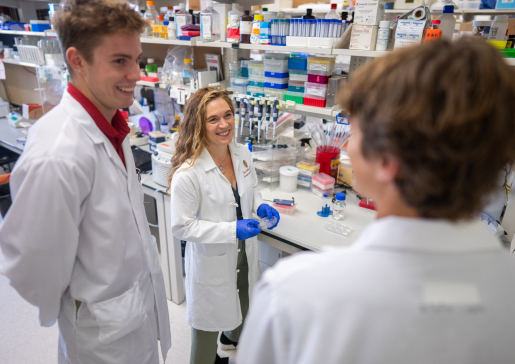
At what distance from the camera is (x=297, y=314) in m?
0.51

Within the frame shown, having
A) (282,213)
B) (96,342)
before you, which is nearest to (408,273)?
(96,342)

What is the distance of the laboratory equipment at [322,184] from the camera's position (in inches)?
80.6

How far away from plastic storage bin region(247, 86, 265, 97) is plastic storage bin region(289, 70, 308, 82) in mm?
231

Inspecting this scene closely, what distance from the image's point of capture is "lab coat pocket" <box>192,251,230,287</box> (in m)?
1.61

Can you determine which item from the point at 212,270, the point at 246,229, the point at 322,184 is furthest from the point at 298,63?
the point at 212,270

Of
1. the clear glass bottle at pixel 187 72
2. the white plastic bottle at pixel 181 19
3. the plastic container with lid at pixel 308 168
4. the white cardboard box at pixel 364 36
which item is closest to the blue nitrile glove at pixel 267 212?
the plastic container with lid at pixel 308 168

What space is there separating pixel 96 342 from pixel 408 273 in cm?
112

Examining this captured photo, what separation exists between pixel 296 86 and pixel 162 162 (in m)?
0.99

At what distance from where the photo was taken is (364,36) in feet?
5.53

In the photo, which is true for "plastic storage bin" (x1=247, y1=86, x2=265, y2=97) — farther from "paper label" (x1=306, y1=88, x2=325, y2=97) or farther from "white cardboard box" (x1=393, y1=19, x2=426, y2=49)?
"white cardboard box" (x1=393, y1=19, x2=426, y2=49)

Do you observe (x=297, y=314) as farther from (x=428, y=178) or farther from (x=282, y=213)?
(x=282, y=213)

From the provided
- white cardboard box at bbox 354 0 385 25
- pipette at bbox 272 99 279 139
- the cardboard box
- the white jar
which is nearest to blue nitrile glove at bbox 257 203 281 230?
the white jar

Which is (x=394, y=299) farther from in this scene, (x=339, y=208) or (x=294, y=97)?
(x=294, y=97)

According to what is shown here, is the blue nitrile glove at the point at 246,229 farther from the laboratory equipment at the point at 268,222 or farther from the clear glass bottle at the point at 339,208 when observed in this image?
the clear glass bottle at the point at 339,208
